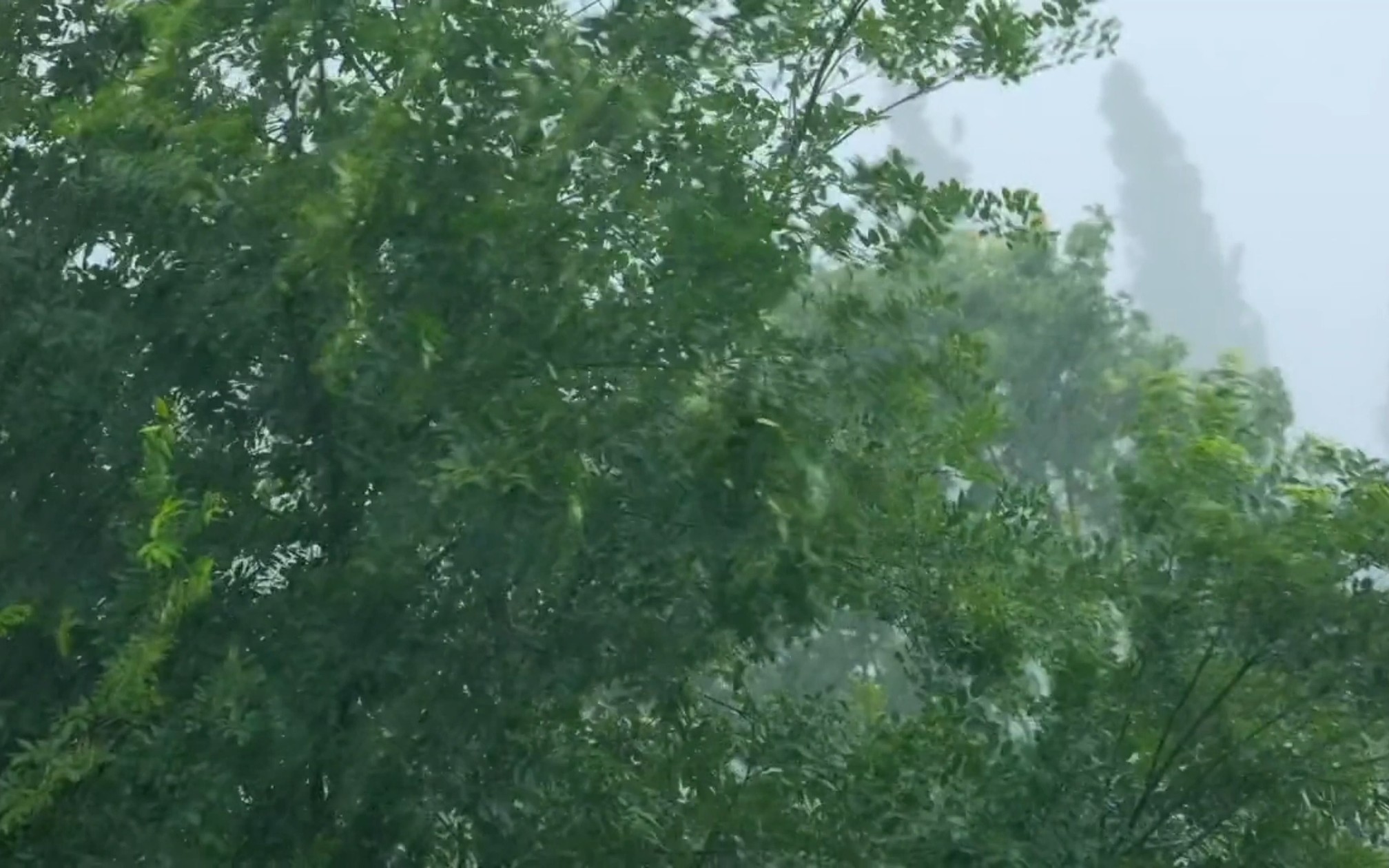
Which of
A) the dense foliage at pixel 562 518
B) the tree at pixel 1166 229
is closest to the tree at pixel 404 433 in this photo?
the dense foliage at pixel 562 518

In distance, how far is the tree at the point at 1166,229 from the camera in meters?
37.9

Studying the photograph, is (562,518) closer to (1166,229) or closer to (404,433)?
(404,433)

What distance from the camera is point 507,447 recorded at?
4.82 meters

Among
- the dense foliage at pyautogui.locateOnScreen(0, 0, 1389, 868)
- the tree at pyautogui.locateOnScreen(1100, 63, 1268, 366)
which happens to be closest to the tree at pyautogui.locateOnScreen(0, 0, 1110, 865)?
the dense foliage at pyautogui.locateOnScreen(0, 0, 1389, 868)

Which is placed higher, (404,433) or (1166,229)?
(1166,229)

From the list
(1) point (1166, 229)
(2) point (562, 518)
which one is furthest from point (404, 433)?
(1) point (1166, 229)

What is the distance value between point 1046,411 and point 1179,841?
40.3 ft

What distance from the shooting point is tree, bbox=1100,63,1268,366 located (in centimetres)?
3788

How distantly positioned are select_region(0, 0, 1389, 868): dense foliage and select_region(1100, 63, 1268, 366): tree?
32407mm

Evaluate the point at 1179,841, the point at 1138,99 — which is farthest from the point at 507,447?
the point at 1138,99

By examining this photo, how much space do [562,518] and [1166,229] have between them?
117ft

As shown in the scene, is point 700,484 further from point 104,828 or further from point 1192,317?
point 1192,317

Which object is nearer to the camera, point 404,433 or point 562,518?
point 562,518

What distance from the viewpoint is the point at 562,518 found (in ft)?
15.8
